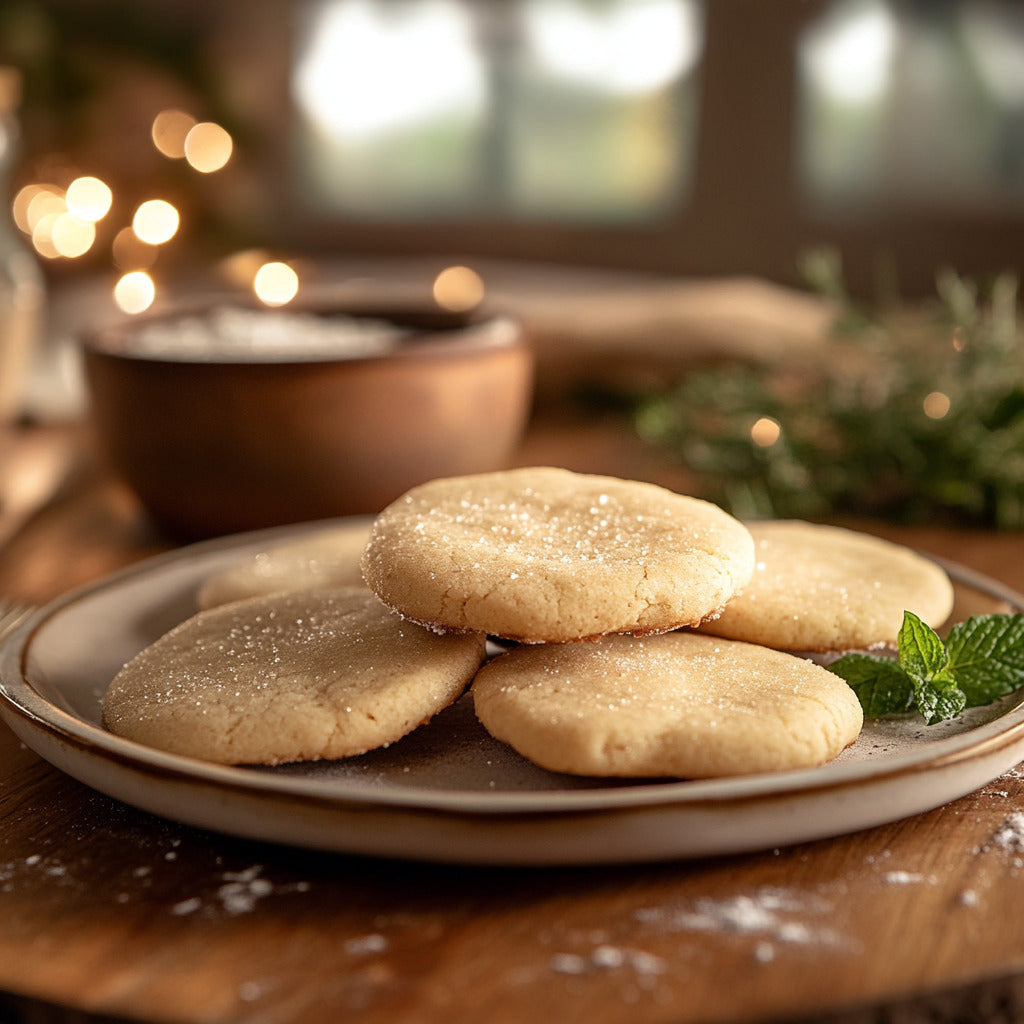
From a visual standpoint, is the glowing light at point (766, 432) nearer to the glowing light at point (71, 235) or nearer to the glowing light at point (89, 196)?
the glowing light at point (71, 235)

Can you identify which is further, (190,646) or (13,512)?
(13,512)

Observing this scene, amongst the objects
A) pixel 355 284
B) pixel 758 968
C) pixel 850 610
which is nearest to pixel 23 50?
pixel 355 284

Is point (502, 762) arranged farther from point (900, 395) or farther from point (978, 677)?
point (900, 395)

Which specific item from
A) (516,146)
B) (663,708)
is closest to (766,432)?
(663,708)

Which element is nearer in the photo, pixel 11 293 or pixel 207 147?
pixel 11 293

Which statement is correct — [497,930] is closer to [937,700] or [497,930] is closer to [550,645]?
[550,645]

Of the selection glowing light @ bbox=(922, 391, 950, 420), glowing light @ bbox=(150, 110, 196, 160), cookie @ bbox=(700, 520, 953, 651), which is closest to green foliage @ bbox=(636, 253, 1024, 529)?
glowing light @ bbox=(922, 391, 950, 420)
